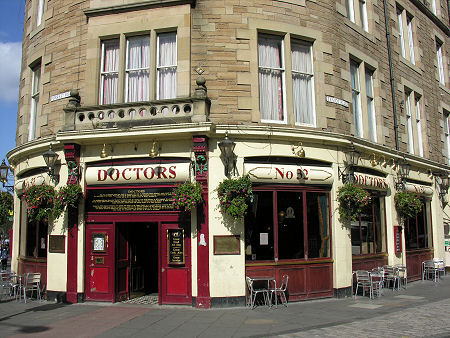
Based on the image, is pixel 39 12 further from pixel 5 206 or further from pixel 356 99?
pixel 356 99

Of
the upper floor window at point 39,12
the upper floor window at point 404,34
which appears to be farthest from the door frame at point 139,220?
the upper floor window at point 404,34

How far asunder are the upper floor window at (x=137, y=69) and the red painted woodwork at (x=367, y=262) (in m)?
7.62

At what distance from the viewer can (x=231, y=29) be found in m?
11.4

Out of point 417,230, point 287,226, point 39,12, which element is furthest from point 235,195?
point 39,12

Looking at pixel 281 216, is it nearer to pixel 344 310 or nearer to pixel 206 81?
pixel 344 310

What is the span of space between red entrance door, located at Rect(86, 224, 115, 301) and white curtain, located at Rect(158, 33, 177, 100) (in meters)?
4.18

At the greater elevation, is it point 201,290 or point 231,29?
point 231,29

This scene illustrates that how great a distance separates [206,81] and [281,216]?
14.2 feet

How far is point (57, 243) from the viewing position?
1145cm

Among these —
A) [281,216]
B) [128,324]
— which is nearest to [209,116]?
[281,216]

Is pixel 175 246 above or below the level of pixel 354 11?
below

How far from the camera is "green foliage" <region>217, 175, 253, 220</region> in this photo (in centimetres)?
1001

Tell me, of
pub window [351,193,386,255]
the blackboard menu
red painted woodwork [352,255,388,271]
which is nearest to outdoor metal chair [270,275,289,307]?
red painted woodwork [352,255,388,271]

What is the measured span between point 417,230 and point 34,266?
47.6ft
